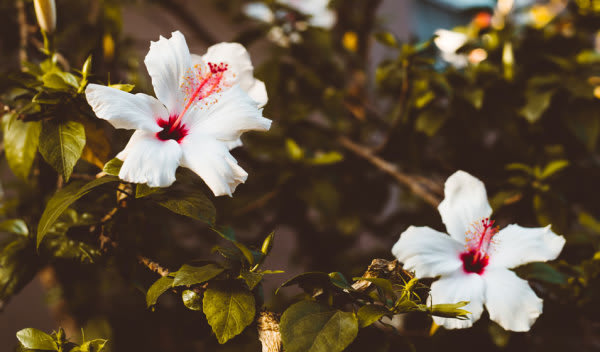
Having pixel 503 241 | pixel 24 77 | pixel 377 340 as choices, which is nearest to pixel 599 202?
pixel 503 241

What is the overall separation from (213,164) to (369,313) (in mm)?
325

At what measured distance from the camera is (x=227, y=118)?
69 centimetres

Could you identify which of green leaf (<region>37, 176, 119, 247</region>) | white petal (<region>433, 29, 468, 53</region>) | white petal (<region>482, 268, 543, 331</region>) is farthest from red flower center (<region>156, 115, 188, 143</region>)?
white petal (<region>433, 29, 468, 53</region>)

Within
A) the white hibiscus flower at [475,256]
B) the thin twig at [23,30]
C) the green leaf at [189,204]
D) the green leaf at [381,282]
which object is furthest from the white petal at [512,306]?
the thin twig at [23,30]

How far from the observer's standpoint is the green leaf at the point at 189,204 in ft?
2.17

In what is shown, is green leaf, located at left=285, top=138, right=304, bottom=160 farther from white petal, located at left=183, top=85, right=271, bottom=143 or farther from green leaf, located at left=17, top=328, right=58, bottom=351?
green leaf, located at left=17, top=328, right=58, bottom=351

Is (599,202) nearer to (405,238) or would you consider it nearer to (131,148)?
(405,238)

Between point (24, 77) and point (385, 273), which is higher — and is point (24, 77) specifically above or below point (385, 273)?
above

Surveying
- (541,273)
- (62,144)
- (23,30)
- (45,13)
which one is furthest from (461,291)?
(23,30)

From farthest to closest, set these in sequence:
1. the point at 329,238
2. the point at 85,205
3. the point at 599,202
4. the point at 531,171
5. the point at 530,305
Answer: the point at 329,238 → the point at 599,202 → the point at 531,171 → the point at 85,205 → the point at 530,305

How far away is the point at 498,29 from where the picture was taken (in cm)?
158

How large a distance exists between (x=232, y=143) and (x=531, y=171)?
0.88 meters

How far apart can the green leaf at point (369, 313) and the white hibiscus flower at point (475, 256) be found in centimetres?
12

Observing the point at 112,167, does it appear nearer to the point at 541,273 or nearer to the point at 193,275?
the point at 193,275
